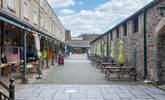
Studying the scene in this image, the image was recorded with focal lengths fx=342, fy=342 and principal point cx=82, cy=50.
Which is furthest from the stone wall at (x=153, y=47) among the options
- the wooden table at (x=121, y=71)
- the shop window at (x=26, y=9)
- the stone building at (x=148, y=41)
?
the shop window at (x=26, y=9)

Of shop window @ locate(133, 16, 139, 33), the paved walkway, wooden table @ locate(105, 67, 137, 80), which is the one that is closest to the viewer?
the paved walkway

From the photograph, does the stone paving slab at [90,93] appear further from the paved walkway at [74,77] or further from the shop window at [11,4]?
the shop window at [11,4]

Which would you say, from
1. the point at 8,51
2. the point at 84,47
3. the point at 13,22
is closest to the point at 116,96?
the point at 13,22

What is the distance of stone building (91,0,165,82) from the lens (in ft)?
47.8

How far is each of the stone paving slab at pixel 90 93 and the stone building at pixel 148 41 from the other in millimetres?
1250

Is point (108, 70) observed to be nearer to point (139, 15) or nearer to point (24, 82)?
point (139, 15)

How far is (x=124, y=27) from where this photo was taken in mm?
23922

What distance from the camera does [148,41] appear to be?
16219mm

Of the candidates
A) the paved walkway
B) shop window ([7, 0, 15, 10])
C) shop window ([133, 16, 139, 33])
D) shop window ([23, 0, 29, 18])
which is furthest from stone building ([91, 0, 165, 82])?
shop window ([23, 0, 29, 18])

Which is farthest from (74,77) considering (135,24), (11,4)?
(11,4)

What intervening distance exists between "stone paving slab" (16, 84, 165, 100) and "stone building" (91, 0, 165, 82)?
49.2 inches

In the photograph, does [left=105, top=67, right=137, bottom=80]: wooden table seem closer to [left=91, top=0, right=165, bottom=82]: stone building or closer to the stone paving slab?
[left=91, top=0, right=165, bottom=82]: stone building

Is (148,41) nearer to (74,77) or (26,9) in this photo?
(74,77)

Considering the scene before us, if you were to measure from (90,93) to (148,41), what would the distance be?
17.0 ft
